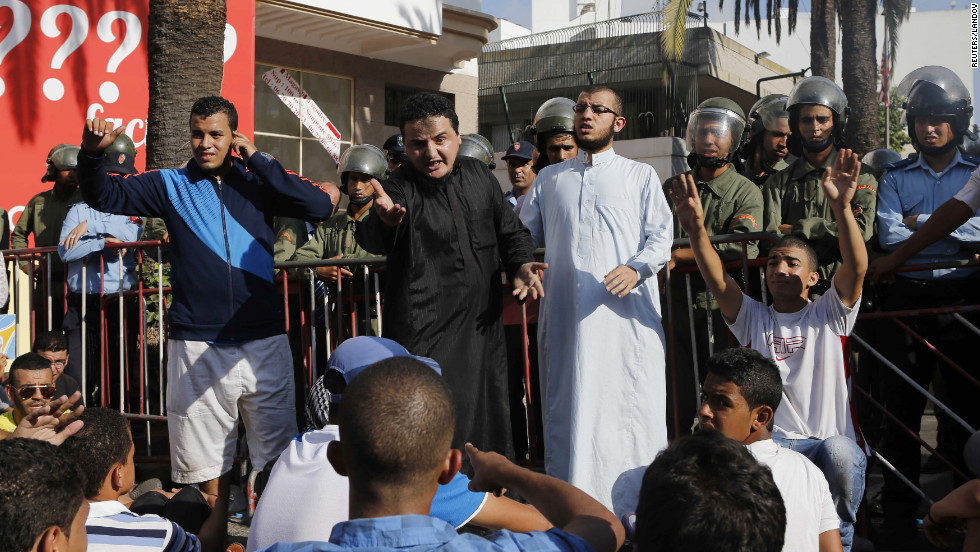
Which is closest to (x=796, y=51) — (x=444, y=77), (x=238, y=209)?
(x=444, y=77)

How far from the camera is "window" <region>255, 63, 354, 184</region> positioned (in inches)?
590

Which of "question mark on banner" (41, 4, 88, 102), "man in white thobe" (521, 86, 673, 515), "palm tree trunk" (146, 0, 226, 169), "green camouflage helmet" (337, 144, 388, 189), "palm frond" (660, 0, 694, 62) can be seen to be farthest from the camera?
"palm frond" (660, 0, 694, 62)

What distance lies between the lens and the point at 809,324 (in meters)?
4.57

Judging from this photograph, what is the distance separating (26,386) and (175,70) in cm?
273

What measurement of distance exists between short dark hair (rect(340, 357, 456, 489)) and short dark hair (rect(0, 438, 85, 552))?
0.73 meters

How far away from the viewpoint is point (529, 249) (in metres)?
4.77

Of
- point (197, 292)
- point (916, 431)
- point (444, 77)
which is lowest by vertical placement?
point (916, 431)

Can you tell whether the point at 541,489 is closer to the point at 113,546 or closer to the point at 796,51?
the point at 113,546

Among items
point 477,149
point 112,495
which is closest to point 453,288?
point 112,495

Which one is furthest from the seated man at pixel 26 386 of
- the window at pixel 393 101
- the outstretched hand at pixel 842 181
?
the window at pixel 393 101

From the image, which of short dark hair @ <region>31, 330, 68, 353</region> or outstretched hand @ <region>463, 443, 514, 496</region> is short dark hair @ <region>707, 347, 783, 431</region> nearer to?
outstretched hand @ <region>463, 443, 514, 496</region>

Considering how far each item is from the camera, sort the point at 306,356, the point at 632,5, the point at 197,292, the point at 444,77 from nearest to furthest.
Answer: the point at 197,292 → the point at 306,356 → the point at 444,77 → the point at 632,5

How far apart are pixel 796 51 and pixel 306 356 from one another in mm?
45307

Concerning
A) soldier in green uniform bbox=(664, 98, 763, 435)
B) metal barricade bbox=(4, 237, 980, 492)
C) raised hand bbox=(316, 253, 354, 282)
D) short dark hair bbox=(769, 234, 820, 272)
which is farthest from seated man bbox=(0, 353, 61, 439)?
short dark hair bbox=(769, 234, 820, 272)
